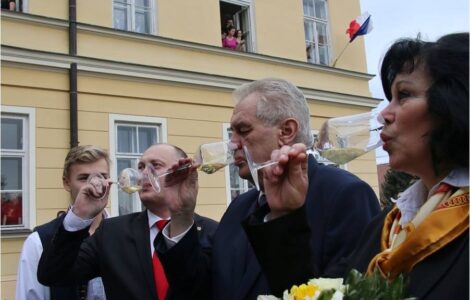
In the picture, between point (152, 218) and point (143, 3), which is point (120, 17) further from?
point (152, 218)

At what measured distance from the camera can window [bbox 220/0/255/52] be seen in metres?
10.2

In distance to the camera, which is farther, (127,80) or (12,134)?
(127,80)

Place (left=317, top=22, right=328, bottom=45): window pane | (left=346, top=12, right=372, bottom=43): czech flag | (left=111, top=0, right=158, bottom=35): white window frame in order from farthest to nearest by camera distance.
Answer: (left=317, top=22, right=328, bottom=45): window pane < (left=346, top=12, right=372, bottom=43): czech flag < (left=111, top=0, right=158, bottom=35): white window frame

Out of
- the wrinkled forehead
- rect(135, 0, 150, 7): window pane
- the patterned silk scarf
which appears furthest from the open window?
the patterned silk scarf

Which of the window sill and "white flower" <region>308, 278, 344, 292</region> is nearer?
"white flower" <region>308, 278, 344, 292</region>

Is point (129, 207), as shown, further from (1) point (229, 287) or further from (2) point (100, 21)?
(1) point (229, 287)

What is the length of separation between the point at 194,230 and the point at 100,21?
6.83 metres

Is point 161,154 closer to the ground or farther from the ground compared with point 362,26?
closer to the ground

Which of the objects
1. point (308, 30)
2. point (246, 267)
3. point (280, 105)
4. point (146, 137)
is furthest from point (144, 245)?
point (308, 30)

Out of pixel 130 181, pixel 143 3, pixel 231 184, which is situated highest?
pixel 143 3

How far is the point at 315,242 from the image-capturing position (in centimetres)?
170

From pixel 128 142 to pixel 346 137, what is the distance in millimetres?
6566

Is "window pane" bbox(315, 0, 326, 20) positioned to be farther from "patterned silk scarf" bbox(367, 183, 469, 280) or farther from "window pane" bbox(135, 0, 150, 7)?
"patterned silk scarf" bbox(367, 183, 469, 280)

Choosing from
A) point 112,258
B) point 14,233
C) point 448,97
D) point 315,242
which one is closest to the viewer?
point 448,97
